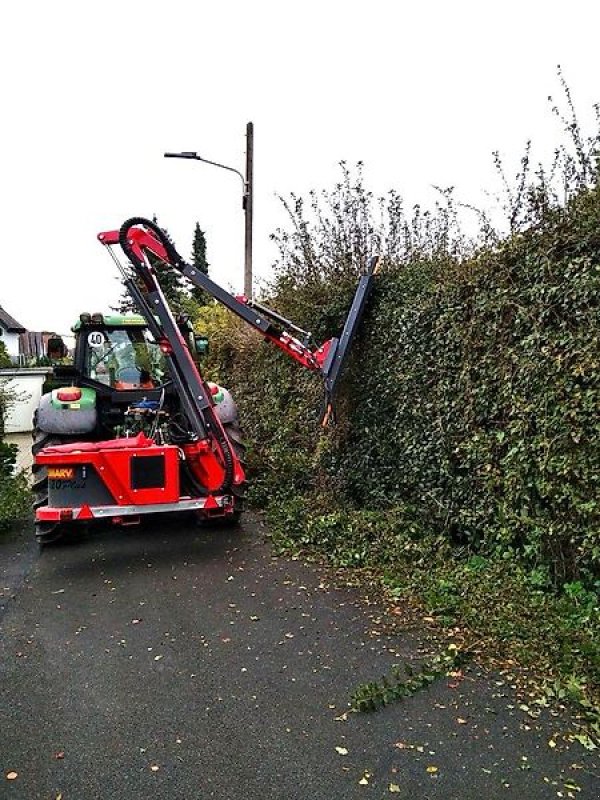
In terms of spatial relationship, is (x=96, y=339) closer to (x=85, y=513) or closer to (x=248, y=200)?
(x=85, y=513)

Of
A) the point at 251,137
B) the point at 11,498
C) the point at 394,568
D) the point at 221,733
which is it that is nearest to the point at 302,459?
the point at 394,568

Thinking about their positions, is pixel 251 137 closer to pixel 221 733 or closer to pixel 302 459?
pixel 302 459

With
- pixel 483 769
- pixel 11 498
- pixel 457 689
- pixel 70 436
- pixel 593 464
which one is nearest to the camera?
pixel 483 769

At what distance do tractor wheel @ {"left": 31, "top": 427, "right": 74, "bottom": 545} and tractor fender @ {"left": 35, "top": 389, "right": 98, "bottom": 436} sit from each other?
0.43ft

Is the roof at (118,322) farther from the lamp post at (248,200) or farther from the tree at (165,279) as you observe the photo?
the lamp post at (248,200)

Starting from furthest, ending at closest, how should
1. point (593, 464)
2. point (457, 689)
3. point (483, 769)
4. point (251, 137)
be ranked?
point (251, 137), point (593, 464), point (457, 689), point (483, 769)

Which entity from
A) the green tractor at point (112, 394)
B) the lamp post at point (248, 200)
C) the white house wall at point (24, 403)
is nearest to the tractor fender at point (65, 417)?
the green tractor at point (112, 394)

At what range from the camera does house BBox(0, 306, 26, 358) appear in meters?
49.4

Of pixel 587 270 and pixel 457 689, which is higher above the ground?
pixel 587 270

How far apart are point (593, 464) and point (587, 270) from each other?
3.84ft

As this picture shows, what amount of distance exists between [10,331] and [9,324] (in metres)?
0.59

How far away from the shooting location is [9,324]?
50.6 metres

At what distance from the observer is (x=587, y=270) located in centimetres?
407

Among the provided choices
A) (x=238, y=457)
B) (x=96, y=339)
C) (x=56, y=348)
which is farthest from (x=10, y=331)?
(x=238, y=457)
